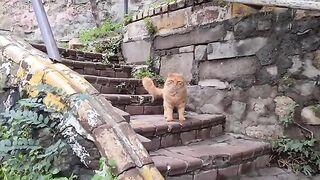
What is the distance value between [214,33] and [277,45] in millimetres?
656

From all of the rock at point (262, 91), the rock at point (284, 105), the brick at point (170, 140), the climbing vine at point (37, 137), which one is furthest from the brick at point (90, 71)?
the rock at point (284, 105)

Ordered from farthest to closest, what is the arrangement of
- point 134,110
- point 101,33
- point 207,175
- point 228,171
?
point 101,33
point 134,110
point 228,171
point 207,175

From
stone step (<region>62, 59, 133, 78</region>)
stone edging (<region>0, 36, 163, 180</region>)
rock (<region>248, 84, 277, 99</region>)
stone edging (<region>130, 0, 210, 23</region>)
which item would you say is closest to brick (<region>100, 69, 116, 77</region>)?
stone step (<region>62, 59, 133, 78</region>)

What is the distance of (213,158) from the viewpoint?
2.38m

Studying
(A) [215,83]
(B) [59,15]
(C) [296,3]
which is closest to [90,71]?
(A) [215,83]

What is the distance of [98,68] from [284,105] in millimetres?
1953

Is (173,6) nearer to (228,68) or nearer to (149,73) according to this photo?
(149,73)

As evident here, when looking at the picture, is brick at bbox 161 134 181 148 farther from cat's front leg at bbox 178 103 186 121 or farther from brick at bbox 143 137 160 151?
cat's front leg at bbox 178 103 186 121

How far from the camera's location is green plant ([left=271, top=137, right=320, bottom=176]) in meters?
2.59

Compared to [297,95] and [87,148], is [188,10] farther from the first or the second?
[87,148]

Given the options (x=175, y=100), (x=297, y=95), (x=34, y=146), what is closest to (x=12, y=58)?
(x=34, y=146)

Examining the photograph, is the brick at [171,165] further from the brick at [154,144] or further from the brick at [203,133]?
the brick at [203,133]

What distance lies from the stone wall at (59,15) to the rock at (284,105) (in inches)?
180

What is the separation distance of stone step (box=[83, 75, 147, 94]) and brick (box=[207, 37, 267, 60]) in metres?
0.80
